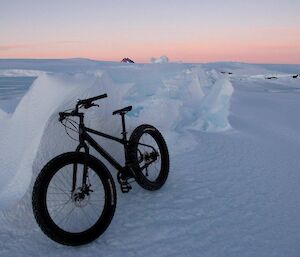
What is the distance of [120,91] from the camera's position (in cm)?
Answer: 509

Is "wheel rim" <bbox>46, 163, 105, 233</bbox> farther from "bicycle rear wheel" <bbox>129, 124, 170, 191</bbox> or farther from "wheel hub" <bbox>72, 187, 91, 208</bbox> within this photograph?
"bicycle rear wheel" <bbox>129, 124, 170, 191</bbox>

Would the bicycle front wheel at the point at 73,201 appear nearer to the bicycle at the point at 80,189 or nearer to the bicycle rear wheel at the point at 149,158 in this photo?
the bicycle at the point at 80,189

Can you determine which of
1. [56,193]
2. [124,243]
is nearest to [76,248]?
[124,243]

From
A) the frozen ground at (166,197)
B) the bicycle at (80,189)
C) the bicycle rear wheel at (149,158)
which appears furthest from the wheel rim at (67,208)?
the bicycle rear wheel at (149,158)

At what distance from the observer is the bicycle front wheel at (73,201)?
305 cm

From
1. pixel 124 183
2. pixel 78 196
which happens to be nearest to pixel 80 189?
pixel 78 196

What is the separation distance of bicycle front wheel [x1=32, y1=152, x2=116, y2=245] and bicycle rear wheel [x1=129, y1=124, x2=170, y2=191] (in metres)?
0.51

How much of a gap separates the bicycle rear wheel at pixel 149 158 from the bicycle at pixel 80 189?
0.01m

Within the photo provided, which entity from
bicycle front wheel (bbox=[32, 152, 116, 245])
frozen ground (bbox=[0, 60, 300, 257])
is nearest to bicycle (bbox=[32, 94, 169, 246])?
bicycle front wheel (bbox=[32, 152, 116, 245])

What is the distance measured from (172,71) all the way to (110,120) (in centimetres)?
623

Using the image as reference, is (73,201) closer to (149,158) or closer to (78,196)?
(78,196)

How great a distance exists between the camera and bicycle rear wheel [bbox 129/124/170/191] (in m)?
4.17

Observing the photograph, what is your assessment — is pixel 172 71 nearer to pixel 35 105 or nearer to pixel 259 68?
pixel 35 105

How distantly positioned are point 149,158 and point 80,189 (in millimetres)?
1386
